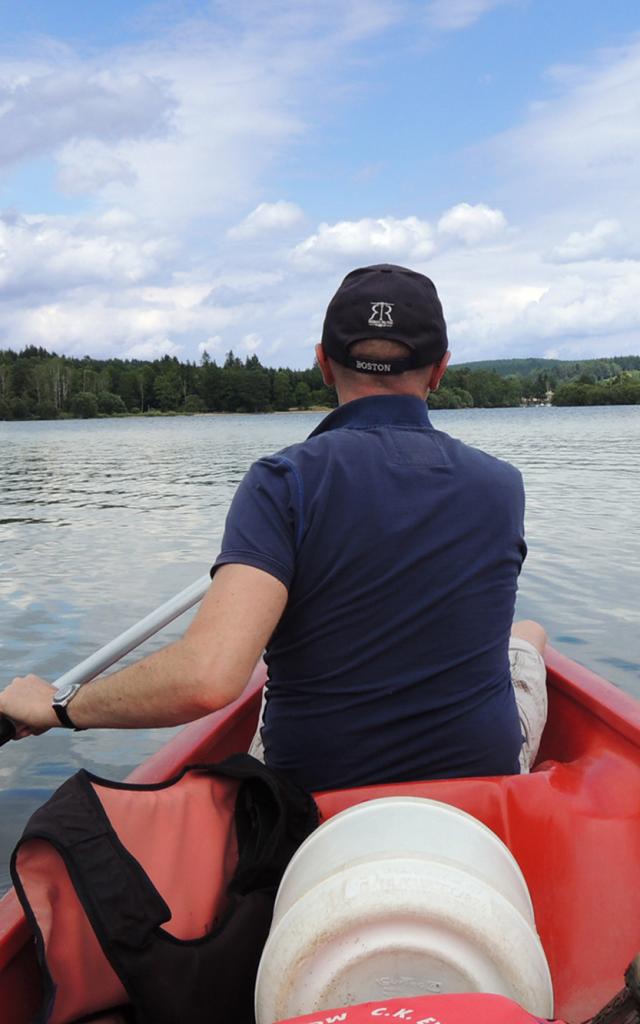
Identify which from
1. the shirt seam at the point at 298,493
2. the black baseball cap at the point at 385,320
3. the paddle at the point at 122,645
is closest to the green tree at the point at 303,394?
the paddle at the point at 122,645

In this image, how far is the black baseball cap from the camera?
Result: 1959 mm

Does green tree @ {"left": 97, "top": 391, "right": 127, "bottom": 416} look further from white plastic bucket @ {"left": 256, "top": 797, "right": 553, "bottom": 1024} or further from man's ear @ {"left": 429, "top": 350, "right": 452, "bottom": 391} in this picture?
white plastic bucket @ {"left": 256, "top": 797, "right": 553, "bottom": 1024}

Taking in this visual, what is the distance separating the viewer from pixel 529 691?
2.89m

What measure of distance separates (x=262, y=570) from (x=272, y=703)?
1.38 ft

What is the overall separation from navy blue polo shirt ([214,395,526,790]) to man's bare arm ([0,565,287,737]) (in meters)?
0.05

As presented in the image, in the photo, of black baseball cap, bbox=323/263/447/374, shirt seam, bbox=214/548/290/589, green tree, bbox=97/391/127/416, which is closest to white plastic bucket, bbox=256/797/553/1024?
shirt seam, bbox=214/548/290/589

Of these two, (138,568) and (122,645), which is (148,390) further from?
(122,645)

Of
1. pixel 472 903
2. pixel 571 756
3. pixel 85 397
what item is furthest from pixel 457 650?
pixel 85 397

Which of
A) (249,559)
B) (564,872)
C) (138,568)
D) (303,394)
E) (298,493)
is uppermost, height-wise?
(303,394)

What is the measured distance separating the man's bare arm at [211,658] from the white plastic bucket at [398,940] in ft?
1.20

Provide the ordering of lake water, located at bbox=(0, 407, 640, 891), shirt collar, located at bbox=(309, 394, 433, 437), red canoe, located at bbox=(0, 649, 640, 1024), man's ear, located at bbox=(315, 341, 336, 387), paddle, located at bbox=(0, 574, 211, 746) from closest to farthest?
red canoe, located at bbox=(0, 649, 640, 1024) < shirt collar, located at bbox=(309, 394, 433, 437) < man's ear, located at bbox=(315, 341, 336, 387) < paddle, located at bbox=(0, 574, 211, 746) < lake water, located at bbox=(0, 407, 640, 891)

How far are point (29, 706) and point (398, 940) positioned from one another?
102 centimetres

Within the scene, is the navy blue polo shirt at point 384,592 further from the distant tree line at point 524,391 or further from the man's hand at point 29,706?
the distant tree line at point 524,391

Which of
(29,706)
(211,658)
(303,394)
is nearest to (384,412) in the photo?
(211,658)
